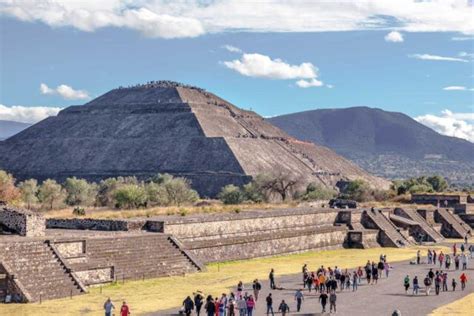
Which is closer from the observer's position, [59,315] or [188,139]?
[59,315]

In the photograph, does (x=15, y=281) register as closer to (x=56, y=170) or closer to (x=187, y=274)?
(x=187, y=274)

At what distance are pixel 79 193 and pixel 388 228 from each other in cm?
Answer: 3008

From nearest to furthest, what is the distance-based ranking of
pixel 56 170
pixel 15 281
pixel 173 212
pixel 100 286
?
pixel 15 281 → pixel 100 286 → pixel 173 212 → pixel 56 170

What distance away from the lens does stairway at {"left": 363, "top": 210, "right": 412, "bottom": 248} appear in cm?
5184

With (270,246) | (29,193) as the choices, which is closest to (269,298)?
(270,246)

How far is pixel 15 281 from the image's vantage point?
25.4 m

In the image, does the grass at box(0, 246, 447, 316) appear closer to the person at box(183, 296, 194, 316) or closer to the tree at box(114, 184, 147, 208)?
the person at box(183, 296, 194, 316)

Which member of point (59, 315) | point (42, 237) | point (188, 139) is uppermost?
point (188, 139)

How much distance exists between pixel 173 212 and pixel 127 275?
45.9 ft

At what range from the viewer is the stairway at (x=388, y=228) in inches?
2041

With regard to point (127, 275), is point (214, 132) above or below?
above

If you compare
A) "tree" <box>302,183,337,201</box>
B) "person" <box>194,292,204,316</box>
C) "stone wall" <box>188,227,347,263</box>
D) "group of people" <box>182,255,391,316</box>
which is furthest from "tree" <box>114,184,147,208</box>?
"person" <box>194,292,204,316</box>

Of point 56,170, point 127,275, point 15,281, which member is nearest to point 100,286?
point 127,275

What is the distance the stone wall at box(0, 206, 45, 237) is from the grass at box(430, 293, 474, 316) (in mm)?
15494
